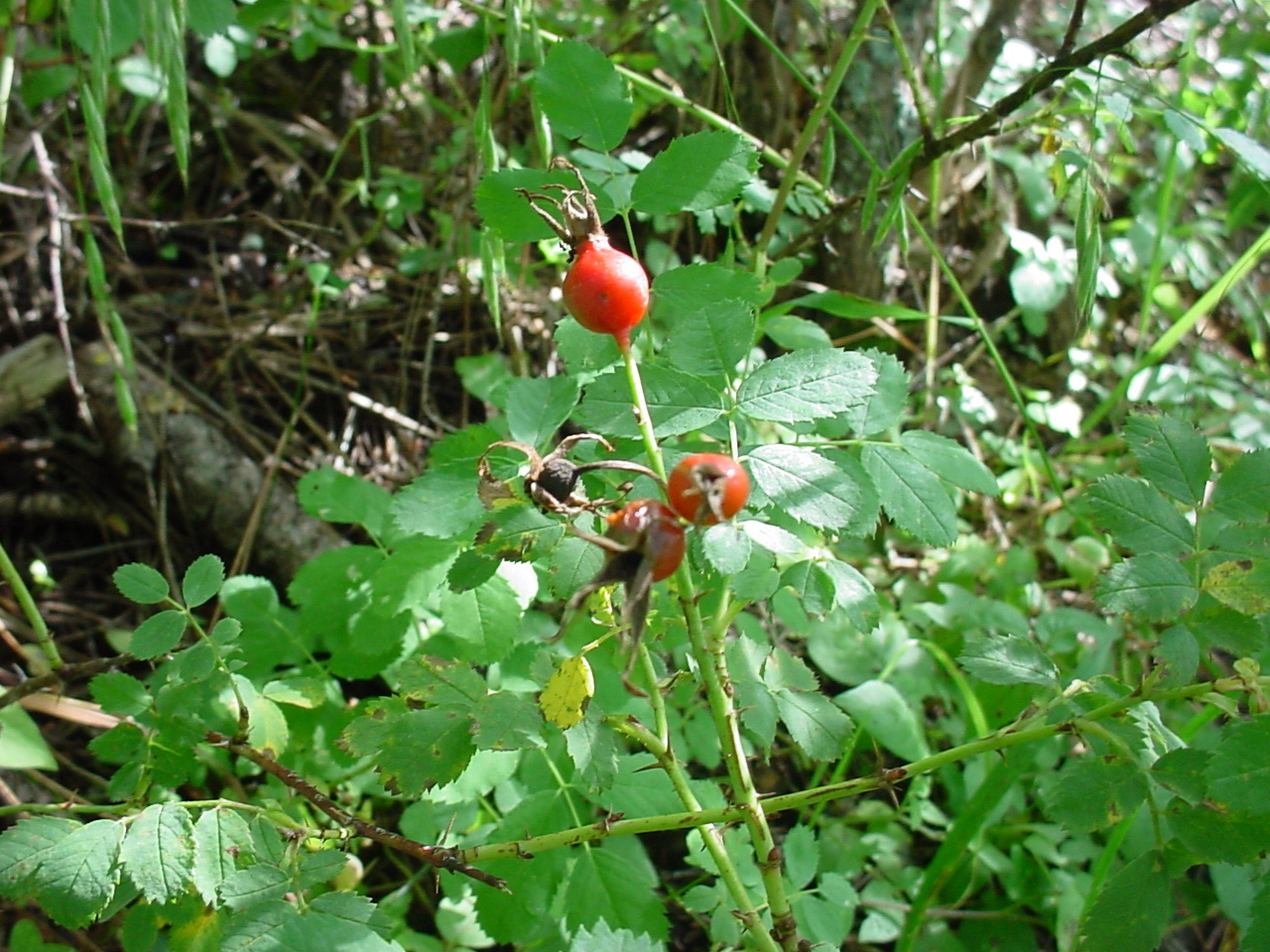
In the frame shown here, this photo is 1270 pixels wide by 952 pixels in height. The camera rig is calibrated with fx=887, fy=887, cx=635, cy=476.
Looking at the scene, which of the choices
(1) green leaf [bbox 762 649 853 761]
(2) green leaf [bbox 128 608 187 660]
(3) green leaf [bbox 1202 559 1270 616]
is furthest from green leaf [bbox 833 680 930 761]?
(2) green leaf [bbox 128 608 187 660]

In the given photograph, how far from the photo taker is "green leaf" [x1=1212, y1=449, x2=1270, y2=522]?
0.97 meters

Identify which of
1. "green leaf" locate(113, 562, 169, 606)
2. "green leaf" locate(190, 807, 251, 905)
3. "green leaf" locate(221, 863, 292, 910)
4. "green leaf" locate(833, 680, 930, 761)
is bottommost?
"green leaf" locate(833, 680, 930, 761)

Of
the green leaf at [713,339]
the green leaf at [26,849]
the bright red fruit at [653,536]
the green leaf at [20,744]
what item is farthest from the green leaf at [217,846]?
the green leaf at [713,339]

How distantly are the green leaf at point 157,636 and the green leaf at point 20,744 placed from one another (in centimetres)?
38

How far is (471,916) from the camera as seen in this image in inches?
53.6

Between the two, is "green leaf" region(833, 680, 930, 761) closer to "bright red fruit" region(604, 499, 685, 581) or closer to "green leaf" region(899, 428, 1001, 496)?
"green leaf" region(899, 428, 1001, 496)

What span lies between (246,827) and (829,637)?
107 centimetres

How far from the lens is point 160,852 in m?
0.88

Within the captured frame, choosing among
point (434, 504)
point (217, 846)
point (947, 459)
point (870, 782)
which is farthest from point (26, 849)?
point (947, 459)

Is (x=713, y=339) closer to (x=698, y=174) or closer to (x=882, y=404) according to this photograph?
(x=698, y=174)

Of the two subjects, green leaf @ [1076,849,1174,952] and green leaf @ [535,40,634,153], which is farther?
green leaf @ [535,40,634,153]

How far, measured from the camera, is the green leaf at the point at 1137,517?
3.17 feet

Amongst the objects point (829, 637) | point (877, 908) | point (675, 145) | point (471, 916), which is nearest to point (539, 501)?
point (675, 145)

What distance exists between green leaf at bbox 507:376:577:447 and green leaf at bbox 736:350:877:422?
→ 0.73 feet
